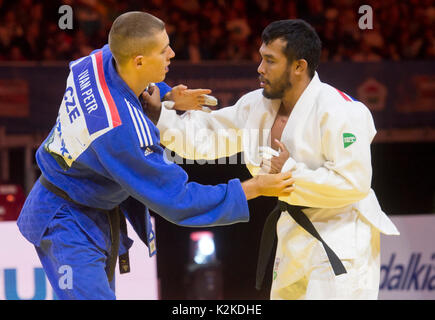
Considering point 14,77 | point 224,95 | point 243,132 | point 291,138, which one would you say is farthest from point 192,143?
point 14,77

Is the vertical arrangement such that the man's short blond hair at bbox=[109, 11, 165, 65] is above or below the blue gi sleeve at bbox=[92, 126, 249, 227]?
above

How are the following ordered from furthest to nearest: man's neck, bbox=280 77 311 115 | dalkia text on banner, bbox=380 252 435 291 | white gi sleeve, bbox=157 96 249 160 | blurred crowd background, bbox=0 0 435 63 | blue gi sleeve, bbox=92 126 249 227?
blurred crowd background, bbox=0 0 435 63 → dalkia text on banner, bbox=380 252 435 291 → white gi sleeve, bbox=157 96 249 160 → man's neck, bbox=280 77 311 115 → blue gi sleeve, bbox=92 126 249 227

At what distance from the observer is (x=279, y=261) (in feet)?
11.6

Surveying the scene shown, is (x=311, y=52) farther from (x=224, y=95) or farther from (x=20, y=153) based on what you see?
(x=20, y=153)

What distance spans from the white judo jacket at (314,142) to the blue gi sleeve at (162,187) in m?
0.44

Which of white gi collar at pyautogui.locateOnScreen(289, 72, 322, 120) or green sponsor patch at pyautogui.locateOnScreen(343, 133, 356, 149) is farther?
white gi collar at pyautogui.locateOnScreen(289, 72, 322, 120)

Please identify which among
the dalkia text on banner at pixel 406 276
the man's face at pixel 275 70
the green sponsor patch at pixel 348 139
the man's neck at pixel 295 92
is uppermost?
the man's face at pixel 275 70

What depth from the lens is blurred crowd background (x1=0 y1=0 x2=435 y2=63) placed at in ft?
19.9

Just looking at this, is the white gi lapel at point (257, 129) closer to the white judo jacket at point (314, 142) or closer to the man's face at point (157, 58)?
the white judo jacket at point (314, 142)

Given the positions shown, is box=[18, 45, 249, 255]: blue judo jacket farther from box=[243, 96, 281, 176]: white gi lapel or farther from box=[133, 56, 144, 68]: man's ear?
box=[243, 96, 281, 176]: white gi lapel

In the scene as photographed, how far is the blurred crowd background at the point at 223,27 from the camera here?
6074mm

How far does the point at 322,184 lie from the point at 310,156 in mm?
210

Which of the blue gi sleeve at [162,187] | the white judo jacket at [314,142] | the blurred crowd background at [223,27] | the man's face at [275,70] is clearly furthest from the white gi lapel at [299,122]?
the blurred crowd background at [223,27]

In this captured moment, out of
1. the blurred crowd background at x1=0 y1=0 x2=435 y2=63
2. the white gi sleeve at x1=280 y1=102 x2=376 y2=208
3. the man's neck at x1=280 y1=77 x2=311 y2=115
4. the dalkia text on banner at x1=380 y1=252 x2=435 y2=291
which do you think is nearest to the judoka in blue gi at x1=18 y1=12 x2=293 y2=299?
the white gi sleeve at x1=280 y1=102 x2=376 y2=208
